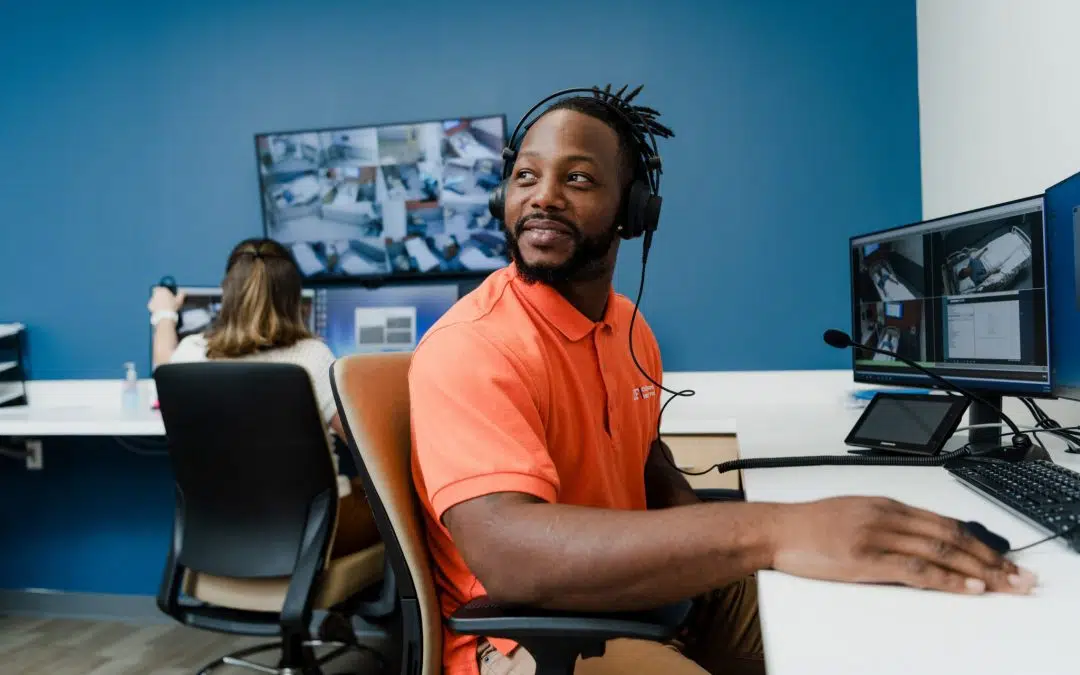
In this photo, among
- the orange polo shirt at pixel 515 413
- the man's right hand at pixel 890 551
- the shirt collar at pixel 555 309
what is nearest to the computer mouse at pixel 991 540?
the man's right hand at pixel 890 551

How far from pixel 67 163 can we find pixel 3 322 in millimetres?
669

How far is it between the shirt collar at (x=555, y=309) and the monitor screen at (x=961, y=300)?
2.42 feet

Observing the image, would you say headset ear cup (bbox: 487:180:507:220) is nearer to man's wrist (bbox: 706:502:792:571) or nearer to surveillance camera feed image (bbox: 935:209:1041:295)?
man's wrist (bbox: 706:502:792:571)

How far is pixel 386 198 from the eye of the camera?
271 centimetres

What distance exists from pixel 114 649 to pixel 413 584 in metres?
2.15

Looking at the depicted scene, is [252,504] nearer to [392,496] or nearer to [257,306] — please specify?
[257,306]

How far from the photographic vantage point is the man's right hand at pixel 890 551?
653mm

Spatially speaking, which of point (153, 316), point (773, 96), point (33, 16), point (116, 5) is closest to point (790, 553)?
point (773, 96)

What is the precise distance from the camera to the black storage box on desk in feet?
9.29

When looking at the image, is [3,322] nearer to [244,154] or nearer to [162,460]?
[162,460]

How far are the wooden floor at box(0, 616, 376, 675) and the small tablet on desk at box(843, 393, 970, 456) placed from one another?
1667 millimetres

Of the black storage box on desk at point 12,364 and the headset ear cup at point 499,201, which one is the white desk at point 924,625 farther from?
the black storage box on desk at point 12,364

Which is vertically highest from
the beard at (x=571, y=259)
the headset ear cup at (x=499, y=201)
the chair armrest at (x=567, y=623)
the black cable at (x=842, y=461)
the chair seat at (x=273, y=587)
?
the headset ear cup at (x=499, y=201)

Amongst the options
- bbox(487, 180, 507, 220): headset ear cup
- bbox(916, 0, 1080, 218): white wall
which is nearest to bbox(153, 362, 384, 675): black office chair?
bbox(487, 180, 507, 220): headset ear cup
